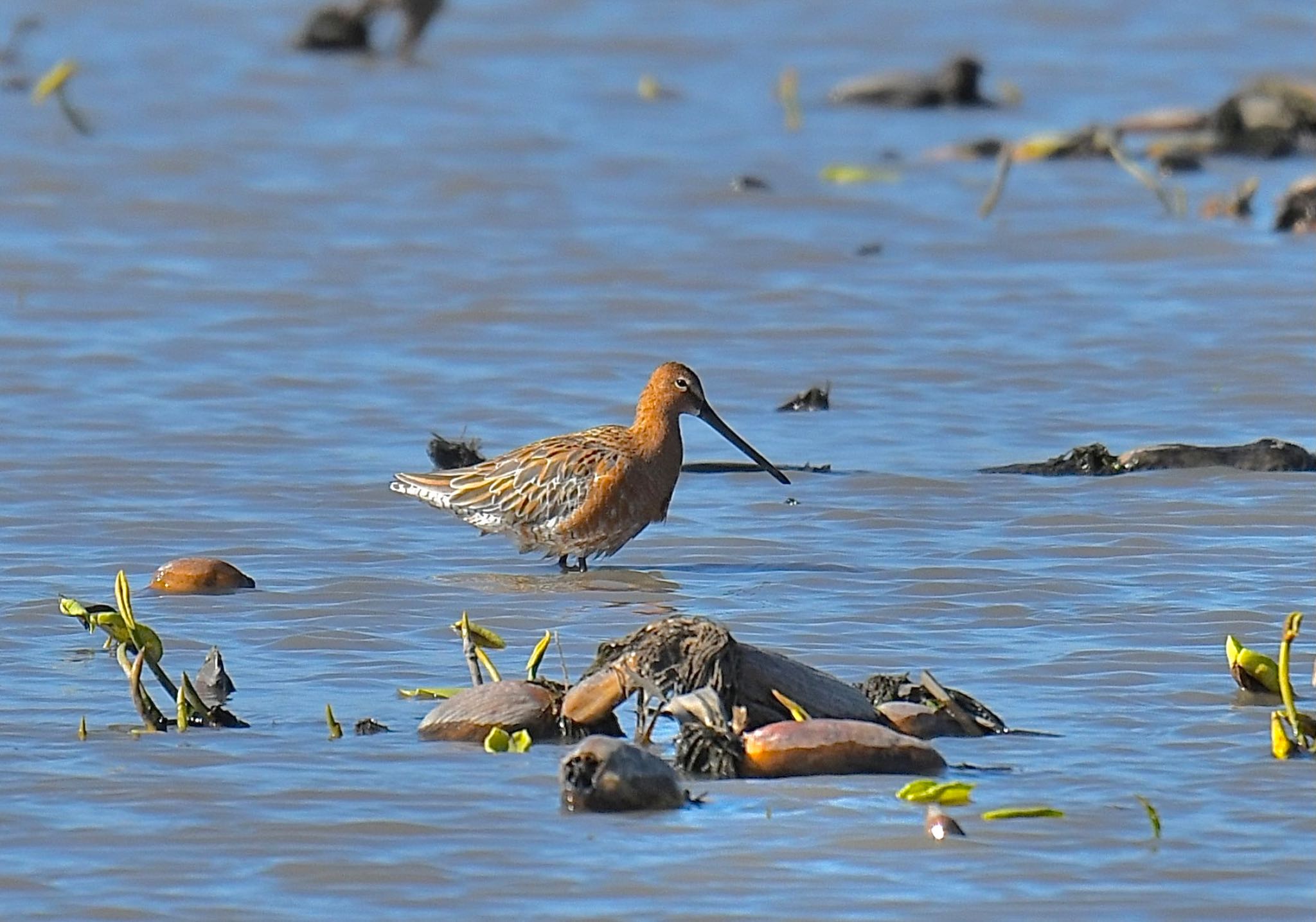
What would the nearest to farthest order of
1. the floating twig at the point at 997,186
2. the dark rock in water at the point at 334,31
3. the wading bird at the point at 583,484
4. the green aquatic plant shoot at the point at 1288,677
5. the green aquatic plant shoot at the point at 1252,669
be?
the green aquatic plant shoot at the point at 1288,677 → the green aquatic plant shoot at the point at 1252,669 → the wading bird at the point at 583,484 → the floating twig at the point at 997,186 → the dark rock in water at the point at 334,31

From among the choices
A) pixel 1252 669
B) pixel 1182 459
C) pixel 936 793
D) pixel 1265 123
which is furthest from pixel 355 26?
pixel 936 793

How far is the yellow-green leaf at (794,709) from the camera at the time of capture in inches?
219

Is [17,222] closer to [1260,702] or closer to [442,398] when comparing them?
[442,398]

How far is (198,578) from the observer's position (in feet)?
23.6

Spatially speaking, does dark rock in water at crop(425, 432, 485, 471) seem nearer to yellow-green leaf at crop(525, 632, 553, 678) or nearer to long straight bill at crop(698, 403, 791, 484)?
long straight bill at crop(698, 403, 791, 484)

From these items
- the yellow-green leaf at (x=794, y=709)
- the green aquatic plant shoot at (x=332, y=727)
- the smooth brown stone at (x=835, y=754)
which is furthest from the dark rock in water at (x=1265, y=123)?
the green aquatic plant shoot at (x=332, y=727)

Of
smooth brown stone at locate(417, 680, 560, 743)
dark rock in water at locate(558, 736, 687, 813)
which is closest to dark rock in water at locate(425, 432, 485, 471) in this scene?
smooth brown stone at locate(417, 680, 560, 743)

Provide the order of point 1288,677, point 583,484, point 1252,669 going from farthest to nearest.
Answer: point 583,484
point 1252,669
point 1288,677

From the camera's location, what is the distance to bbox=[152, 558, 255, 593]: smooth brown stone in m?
7.18

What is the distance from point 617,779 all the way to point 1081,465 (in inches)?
158

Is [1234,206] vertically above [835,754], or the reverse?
[1234,206]

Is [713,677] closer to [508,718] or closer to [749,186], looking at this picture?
[508,718]

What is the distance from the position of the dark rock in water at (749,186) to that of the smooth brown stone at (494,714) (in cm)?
887

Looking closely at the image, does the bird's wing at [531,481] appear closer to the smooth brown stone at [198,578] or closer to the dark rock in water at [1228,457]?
the smooth brown stone at [198,578]
